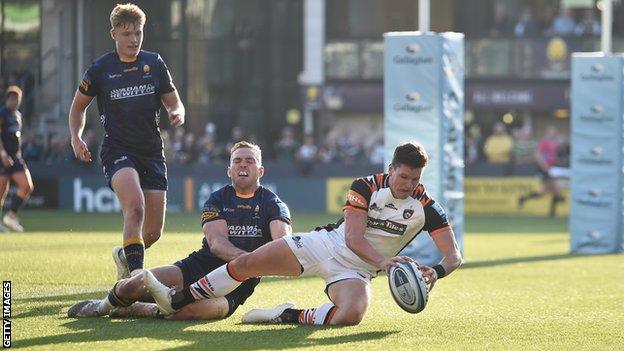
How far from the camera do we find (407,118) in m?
16.6

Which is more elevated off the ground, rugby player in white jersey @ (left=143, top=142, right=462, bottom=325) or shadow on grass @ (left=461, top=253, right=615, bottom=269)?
rugby player in white jersey @ (left=143, top=142, right=462, bottom=325)

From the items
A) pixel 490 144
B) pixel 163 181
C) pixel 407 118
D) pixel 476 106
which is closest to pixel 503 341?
pixel 163 181

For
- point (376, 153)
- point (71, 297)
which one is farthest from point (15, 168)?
point (376, 153)

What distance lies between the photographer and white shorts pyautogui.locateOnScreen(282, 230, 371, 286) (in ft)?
32.8

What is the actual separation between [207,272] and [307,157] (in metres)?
21.1

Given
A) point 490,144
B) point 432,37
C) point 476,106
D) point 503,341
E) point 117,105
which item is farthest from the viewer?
point 476,106

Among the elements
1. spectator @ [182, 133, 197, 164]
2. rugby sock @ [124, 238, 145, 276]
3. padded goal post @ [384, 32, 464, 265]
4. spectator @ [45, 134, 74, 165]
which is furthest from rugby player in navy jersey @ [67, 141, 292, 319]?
spectator @ [182, 133, 197, 164]

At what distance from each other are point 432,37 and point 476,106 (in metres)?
23.0

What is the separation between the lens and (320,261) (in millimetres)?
10039

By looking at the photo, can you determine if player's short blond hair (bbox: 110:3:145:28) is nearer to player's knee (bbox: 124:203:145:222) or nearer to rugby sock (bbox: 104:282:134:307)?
player's knee (bbox: 124:203:145:222)

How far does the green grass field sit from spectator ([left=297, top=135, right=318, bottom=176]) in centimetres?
997

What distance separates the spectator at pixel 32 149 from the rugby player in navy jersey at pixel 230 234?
20.2 metres

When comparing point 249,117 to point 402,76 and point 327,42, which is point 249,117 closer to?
point 327,42

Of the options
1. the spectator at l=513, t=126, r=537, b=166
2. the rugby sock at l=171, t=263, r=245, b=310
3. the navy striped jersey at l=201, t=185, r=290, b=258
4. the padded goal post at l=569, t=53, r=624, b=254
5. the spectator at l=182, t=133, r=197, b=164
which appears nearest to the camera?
the rugby sock at l=171, t=263, r=245, b=310
